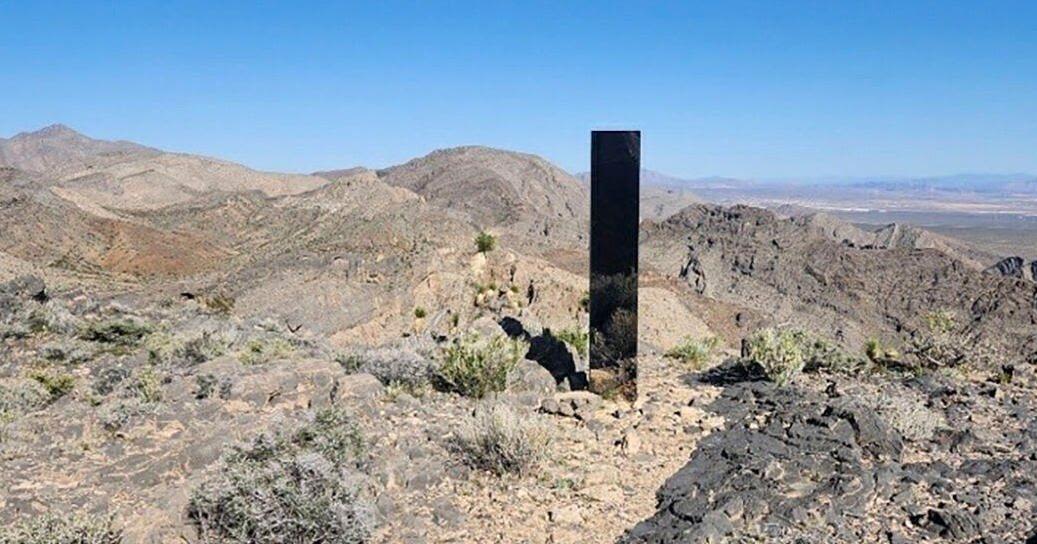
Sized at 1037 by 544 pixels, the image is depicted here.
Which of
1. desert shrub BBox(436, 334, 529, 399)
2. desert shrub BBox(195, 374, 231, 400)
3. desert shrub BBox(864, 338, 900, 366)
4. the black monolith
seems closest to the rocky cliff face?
desert shrub BBox(864, 338, 900, 366)

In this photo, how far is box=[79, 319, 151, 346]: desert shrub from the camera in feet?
42.2

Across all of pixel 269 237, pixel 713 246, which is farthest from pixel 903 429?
pixel 713 246

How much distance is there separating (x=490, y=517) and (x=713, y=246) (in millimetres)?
39769

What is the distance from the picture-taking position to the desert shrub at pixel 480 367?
8.52 meters

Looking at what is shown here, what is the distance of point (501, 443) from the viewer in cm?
633

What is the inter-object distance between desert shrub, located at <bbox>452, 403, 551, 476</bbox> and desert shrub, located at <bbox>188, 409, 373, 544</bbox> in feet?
3.98

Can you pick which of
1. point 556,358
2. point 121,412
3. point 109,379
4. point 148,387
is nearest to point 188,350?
point 109,379

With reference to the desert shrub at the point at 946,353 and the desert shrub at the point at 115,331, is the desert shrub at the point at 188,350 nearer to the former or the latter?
the desert shrub at the point at 115,331

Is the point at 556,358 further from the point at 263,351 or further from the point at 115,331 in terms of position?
the point at 115,331

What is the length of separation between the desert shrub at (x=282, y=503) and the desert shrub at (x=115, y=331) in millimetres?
8445

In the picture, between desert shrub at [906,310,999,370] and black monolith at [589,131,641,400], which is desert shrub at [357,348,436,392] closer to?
black monolith at [589,131,641,400]

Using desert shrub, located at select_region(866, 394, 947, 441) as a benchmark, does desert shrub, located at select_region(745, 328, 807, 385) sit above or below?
above

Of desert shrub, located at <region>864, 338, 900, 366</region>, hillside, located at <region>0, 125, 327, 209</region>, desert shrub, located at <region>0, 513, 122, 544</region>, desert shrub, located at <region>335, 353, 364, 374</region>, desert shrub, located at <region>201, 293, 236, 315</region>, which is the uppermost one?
hillside, located at <region>0, 125, 327, 209</region>

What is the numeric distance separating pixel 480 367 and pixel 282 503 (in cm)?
366
